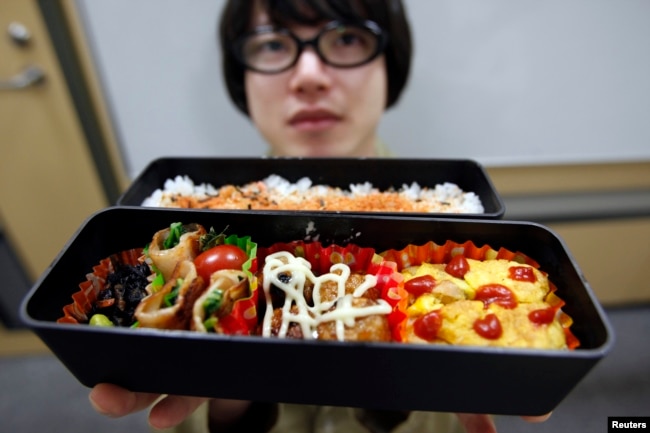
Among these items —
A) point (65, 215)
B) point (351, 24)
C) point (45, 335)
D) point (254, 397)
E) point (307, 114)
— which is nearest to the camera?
point (45, 335)

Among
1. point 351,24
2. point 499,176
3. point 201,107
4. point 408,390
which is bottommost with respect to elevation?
point 499,176

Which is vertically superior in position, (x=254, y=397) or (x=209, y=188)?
(x=209, y=188)

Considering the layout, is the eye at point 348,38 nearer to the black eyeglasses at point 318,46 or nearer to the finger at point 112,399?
the black eyeglasses at point 318,46

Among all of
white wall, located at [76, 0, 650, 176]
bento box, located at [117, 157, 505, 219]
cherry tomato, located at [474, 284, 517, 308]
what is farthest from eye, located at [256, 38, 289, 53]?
cherry tomato, located at [474, 284, 517, 308]

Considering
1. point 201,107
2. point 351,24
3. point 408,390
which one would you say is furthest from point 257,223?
point 201,107

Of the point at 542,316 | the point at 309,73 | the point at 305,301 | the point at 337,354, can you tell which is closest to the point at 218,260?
the point at 305,301

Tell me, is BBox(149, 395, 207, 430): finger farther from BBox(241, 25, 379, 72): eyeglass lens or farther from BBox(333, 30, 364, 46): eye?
BBox(333, 30, 364, 46): eye

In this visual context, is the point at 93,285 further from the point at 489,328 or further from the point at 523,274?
the point at 523,274

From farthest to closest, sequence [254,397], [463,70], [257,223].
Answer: [463,70] < [257,223] < [254,397]

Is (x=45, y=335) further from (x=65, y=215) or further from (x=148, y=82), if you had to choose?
(x=65, y=215)
